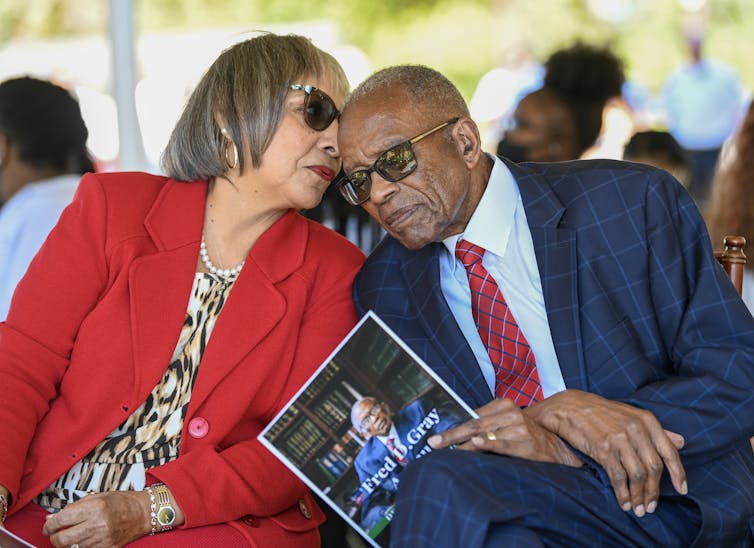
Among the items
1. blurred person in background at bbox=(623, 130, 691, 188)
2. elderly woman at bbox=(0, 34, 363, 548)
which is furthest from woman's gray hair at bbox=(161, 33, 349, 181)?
blurred person in background at bbox=(623, 130, 691, 188)

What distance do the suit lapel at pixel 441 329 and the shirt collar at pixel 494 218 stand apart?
0.28 ft

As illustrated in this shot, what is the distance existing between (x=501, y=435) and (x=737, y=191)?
2379 millimetres

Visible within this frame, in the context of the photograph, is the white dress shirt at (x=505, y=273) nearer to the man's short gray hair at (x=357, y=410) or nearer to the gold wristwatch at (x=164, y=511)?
the man's short gray hair at (x=357, y=410)

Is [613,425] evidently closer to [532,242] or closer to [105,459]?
[532,242]

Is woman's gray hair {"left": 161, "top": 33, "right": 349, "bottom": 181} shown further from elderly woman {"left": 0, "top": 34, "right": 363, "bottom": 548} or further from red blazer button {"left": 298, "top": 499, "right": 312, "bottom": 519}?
red blazer button {"left": 298, "top": 499, "right": 312, "bottom": 519}

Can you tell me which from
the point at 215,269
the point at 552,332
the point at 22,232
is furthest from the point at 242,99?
the point at 22,232

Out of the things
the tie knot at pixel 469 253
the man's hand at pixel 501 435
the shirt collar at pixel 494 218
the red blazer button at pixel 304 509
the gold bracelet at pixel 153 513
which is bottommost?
the red blazer button at pixel 304 509

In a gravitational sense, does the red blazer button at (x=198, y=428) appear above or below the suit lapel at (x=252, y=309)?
below

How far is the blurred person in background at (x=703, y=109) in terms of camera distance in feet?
35.8

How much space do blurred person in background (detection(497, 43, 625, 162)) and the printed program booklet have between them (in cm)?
316

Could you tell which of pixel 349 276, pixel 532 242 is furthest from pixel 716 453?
pixel 349 276

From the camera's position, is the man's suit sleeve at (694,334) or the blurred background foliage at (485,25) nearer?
the man's suit sleeve at (694,334)

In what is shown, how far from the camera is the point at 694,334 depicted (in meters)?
2.64

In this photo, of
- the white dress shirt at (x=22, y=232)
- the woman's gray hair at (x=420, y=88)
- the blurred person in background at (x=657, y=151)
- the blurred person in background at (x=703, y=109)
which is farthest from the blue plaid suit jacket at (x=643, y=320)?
the blurred person in background at (x=703, y=109)
